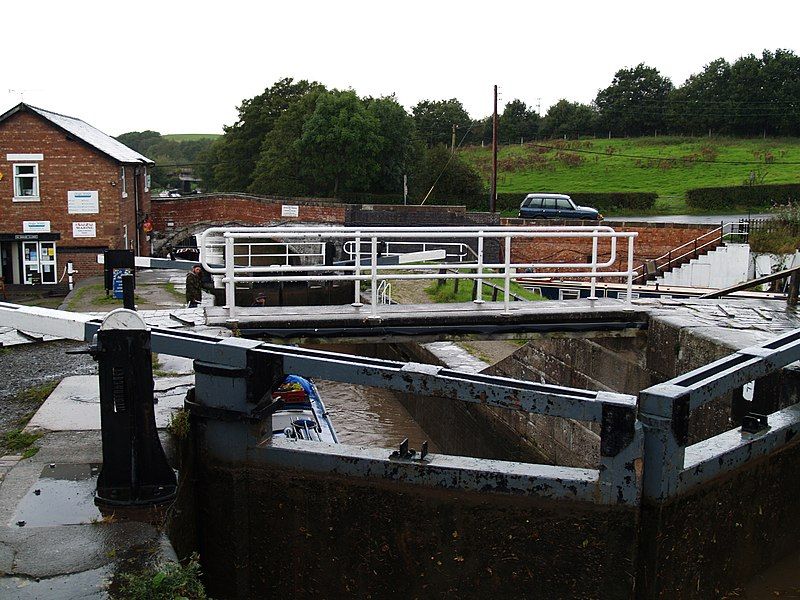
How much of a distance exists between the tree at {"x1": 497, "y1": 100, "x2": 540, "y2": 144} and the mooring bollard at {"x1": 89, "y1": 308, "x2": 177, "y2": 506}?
68001mm

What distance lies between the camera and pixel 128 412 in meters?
5.13

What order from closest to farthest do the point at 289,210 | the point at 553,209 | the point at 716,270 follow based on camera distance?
the point at 716,270 → the point at 553,209 → the point at 289,210

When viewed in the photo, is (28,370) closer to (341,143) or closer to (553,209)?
(553,209)

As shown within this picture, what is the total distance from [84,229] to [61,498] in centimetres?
2223

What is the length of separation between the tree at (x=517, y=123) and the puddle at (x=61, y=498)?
68155 mm

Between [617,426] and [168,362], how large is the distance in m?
4.62

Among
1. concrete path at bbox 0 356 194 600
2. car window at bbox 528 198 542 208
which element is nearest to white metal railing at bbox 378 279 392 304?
concrete path at bbox 0 356 194 600

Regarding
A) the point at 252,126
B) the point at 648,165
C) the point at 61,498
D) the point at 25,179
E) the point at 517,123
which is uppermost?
the point at 517,123

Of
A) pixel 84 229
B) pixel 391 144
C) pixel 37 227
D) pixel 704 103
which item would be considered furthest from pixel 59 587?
pixel 704 103

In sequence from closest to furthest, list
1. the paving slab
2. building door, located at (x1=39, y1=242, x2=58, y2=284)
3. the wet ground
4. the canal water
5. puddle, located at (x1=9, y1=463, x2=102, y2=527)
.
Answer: puddle, located at (x1=9, y1=463, x2=102, y2=527)
the paving slab
the wet ground
the canal water
building door, located at (x1=39, y1=242, x2=58, y2=284)

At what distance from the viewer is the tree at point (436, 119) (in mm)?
65625

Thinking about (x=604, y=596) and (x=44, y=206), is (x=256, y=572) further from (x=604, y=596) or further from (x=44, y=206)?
(x=44, y=206)

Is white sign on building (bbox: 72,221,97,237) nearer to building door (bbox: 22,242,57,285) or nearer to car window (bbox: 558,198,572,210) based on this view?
building door (bbox: 22,242,57,285)

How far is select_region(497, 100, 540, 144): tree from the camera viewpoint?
232 feet
